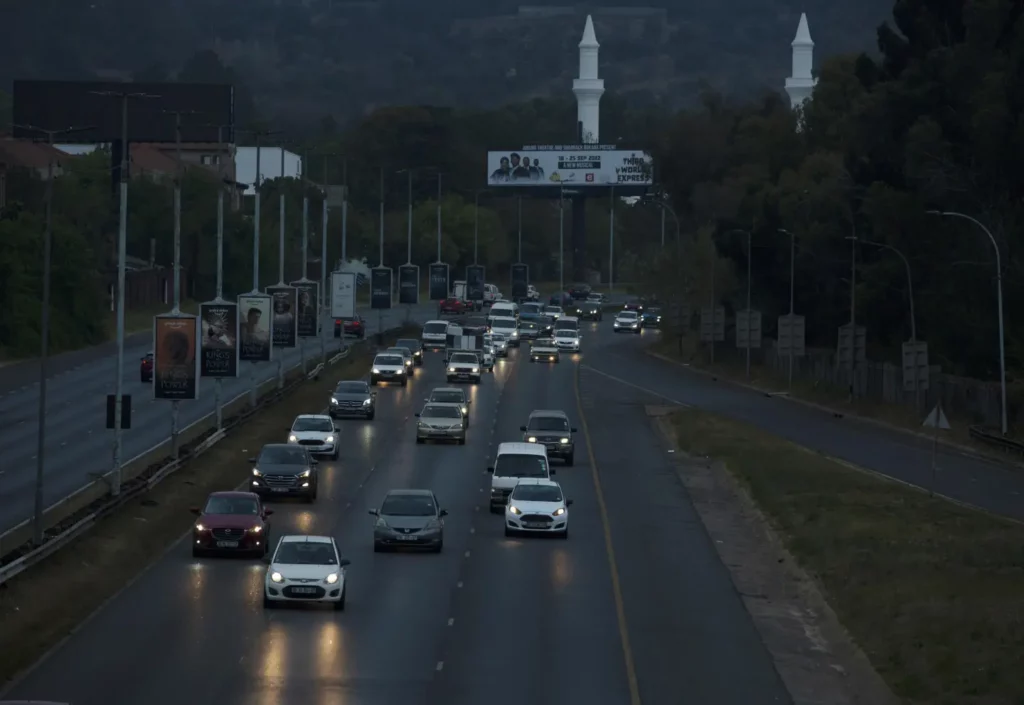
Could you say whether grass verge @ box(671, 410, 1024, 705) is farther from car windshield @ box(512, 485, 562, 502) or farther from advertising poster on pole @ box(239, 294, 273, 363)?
advertising poster on pole @ box(239, 294, 273, 363)

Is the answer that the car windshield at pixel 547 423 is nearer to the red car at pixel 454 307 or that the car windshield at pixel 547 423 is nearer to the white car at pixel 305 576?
the white car at pixel 305 576

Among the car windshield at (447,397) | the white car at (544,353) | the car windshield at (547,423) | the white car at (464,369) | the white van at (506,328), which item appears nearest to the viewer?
the car windshield at (547,423)

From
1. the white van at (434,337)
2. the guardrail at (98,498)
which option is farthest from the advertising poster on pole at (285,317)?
the white van at (434,337)

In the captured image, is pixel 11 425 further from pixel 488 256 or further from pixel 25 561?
pixel 488 256

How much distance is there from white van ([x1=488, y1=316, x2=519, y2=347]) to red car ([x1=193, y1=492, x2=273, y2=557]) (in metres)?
71.5

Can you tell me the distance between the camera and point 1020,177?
7844 cm

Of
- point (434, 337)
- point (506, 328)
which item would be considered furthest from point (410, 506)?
point (506, 328)

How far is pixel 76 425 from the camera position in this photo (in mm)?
65125

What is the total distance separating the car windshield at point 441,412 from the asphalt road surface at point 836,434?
1258 cm

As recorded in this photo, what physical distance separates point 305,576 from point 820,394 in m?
59.4

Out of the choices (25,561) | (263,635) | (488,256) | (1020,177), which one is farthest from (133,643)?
(488,256)

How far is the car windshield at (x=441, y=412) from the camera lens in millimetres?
63356

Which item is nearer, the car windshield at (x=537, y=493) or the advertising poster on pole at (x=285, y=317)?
the car windshield at (x=537, y=493)

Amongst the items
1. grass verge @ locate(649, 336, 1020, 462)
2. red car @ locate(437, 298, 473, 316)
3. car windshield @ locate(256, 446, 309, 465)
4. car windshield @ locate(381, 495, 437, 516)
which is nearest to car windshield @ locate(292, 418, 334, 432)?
car windshield @ locate(256, 446, 309, 465)
